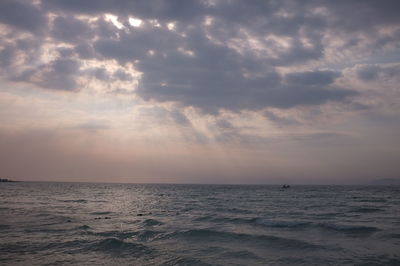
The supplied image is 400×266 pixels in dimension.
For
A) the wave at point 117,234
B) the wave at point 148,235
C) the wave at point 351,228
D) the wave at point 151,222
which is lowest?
the wave at point 151,222

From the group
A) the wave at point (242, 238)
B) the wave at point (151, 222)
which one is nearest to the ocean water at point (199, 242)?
the wave at point (242, 238)

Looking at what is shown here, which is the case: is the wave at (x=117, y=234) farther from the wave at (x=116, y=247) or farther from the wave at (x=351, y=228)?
the wave at (x=351, y=228)

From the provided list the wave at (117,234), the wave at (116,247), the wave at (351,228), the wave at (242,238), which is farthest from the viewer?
the wave at (351,228)

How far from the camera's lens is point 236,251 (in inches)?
703

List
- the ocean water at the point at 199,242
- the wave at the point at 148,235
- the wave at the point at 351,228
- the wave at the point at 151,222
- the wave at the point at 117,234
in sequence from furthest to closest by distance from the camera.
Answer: the wave at the point at 151,222, the wave at the point at 351,228, the wave at the point at 117,234, the wave at the point at 148,235, the ocean water at the point at 199,242

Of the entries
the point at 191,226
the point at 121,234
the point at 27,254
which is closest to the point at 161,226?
the point at 191,226

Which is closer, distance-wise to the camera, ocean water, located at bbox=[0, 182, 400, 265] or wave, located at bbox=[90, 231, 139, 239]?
ocean water, located at bbox=[0, 182, 400, 265]

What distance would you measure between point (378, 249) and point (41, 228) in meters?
25.5

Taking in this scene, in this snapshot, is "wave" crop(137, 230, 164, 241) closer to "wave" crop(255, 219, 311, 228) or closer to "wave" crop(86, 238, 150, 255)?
"wave" crop(86, 238, 150, 255)

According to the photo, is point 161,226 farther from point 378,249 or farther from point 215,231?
point 378,249

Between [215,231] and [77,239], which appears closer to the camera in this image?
[77,239]

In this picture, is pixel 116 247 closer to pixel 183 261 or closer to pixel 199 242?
pixel 183 261

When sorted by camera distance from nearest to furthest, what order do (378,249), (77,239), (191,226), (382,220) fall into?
(378,249) < (77,239) < (191,226) < (382,220)

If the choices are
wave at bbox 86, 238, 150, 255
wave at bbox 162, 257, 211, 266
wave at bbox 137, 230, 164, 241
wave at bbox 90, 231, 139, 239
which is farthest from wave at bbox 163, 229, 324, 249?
wave at bbox 162, 257, 211, 266
